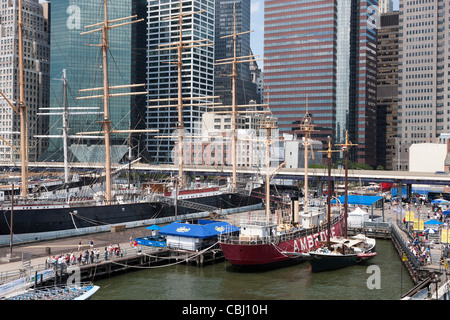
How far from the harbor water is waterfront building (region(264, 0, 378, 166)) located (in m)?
144

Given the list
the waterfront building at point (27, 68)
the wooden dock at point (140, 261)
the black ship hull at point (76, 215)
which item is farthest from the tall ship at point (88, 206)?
the waterfront building at point (27, 68)

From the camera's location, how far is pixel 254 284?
113 feet

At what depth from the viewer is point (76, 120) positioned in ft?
527

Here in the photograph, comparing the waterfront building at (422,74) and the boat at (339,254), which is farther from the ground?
the waterfront building at (422,74)

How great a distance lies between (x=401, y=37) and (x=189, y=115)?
8776 cm

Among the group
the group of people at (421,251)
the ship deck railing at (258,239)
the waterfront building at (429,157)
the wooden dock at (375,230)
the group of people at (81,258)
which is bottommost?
the wooden dock at (375,230)

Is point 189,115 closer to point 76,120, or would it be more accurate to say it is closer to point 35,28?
point 76,120

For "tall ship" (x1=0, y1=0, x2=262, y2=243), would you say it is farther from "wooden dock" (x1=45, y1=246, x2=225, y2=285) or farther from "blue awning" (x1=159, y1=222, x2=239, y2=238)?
"blue awning" (x1=159, y1=222, x2=239, y2=238)

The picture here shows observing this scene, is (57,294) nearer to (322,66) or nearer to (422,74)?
(322,66)

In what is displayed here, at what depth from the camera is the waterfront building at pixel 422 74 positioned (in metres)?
177

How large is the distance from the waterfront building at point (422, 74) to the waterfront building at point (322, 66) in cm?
1298

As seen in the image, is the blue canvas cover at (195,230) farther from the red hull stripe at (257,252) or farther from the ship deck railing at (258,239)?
the red hull stripe at (257,252)

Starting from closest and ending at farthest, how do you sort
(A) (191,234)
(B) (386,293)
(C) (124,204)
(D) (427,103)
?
(B) (386,293), (A) (191,234), (C) (124,204), (D) (427,103)
